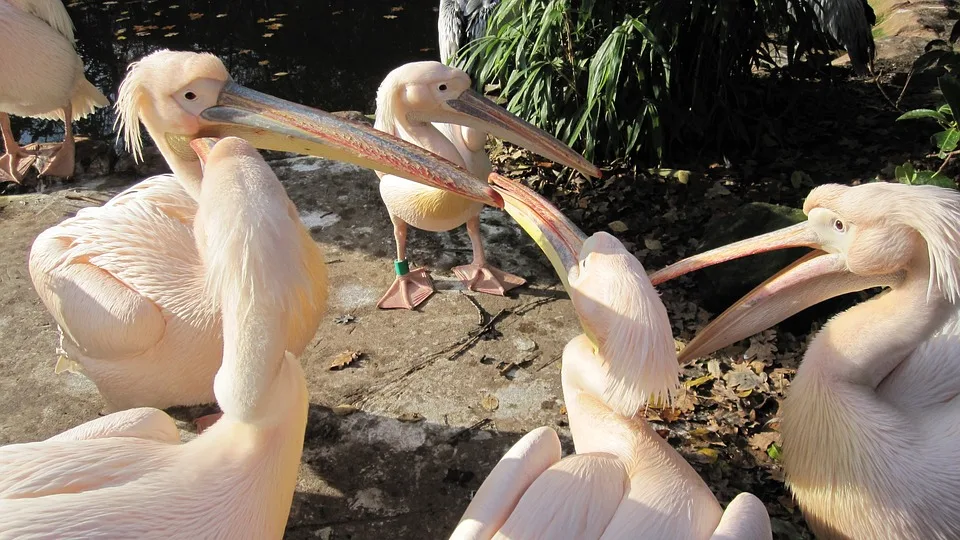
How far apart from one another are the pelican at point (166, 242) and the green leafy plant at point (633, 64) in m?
2.16

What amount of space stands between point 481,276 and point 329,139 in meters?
1.68

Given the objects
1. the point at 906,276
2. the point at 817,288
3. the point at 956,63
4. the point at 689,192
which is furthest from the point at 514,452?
the point at 956,63

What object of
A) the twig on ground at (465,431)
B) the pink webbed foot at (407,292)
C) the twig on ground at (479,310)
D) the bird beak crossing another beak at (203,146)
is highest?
the bird beak crossing another beak at (203,146)

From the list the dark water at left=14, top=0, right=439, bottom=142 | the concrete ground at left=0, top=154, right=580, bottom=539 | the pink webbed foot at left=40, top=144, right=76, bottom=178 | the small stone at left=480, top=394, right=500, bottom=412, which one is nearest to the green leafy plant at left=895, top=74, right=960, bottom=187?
the concrete ground at left=0, top=154, right=580, bottom=539

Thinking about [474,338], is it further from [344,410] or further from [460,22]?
[460,22]

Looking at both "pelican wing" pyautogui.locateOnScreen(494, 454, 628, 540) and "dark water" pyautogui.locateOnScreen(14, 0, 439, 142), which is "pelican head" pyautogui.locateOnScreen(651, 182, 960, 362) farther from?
"dark water" pyautogui.locateOnScreen(14, 0, 439, 142)

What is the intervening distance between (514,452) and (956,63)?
3651 mm

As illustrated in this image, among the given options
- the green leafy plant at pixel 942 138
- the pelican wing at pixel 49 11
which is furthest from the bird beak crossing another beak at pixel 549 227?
the pelican wing at pixel 49 11

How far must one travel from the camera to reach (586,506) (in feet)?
5.73

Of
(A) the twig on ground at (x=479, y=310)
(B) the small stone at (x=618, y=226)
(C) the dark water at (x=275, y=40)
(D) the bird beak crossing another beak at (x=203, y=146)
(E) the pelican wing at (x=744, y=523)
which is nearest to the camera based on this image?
(E) the pelican wing at (x=744, y=523)

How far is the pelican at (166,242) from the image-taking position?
6.26 ft

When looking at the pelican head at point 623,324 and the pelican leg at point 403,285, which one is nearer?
the pelican head at point 623,324

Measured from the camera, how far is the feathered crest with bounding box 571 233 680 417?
1.88 meters

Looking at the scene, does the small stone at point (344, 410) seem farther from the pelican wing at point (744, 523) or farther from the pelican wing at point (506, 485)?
the pelican wing at point (744, 523)
